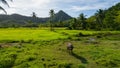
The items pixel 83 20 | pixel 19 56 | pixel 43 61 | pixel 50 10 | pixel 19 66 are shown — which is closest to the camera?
pixel 19 66

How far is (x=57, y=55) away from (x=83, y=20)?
99.4 m

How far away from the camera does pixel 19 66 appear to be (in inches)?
1068

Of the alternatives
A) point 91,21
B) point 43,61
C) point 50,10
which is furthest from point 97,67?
point 91,21

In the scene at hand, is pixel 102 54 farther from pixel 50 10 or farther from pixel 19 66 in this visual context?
pixel 50 10

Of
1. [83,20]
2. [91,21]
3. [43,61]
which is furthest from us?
[91,21]

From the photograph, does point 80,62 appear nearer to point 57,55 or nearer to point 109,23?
point 57,55

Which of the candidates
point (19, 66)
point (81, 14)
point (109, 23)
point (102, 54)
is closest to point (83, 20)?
point (81, 14)

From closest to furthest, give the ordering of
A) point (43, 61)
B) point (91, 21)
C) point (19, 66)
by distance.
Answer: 1. point (19, 66)
2. point (43, 61)
3. point (91, 21)

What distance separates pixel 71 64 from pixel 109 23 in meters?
108

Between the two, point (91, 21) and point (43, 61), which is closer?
point (43, 61)

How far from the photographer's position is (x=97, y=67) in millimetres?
27750

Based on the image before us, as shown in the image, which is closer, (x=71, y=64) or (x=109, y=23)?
(x=71, y=64)

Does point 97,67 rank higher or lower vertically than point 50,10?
lower

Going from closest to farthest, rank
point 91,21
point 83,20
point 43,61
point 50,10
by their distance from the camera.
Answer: point 43,61
point 50,10
point 83,20
point 91,21
